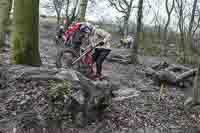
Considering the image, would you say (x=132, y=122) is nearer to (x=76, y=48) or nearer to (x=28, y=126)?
(x=28, y=126)

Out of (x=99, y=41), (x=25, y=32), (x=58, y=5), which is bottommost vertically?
(x=99, y=41)

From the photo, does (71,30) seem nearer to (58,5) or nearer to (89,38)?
(89,38)

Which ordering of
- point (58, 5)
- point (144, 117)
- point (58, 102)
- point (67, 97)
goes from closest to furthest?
point (58, 102) → point (67, 97) → point (144, 117) → point (58, 5)

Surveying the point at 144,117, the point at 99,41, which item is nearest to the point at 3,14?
the point at 99,41

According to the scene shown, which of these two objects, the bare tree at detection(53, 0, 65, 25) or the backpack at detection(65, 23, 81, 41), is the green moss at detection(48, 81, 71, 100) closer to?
the backpack at detection(65, 23, 81, 41)

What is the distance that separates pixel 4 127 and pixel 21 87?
1034mm

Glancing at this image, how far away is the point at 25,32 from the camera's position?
5.41 m

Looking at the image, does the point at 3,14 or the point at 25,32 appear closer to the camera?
the point at 25,32

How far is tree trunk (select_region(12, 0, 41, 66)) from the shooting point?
530 cm

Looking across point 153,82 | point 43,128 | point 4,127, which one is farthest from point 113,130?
point 153,82

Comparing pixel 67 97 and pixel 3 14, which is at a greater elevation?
pixel 3 14

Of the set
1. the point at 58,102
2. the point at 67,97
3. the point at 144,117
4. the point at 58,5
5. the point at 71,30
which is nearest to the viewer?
the point at 58,102

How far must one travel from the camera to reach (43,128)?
11.9ft

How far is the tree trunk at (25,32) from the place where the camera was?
530 centimetres
